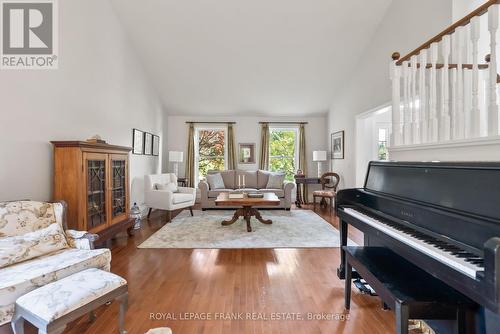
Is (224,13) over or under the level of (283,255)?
over

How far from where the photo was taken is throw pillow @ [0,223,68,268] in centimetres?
173

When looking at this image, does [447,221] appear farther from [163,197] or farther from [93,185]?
[163,197]

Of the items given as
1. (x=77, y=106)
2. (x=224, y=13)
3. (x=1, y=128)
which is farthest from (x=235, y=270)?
(x=224, y=13)

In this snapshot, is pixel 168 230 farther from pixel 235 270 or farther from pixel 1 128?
pixel 1 128

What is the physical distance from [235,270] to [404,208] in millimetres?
1723

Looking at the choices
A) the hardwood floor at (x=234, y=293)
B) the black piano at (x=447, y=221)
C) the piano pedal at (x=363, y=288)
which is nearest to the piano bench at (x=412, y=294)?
the black piano at (x=447, y=221)

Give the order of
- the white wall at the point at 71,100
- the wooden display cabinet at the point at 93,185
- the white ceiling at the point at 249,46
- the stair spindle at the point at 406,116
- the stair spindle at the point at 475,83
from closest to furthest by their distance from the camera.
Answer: the stair spindle at the point at 475,83 → the stair spindle at the point at 406,116 → the white wall at the point at 71,100 → the wooden display cabinet at the point at 93,185 → the white ceiling at the point at 249,46

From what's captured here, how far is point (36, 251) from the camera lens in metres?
1.87

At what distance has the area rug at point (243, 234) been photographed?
337 cm

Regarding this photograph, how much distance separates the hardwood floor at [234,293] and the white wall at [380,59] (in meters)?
2.79

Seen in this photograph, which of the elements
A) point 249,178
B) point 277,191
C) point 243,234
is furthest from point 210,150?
point 243,234

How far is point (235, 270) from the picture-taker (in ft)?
8.55

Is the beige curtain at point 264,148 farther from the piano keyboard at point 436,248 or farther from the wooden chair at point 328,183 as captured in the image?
the piano keyboard at point 436,248

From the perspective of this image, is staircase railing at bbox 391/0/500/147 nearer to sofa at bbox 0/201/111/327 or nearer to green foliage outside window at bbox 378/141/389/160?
sofa at bbox 0/201/111/327
